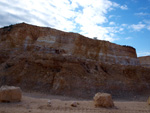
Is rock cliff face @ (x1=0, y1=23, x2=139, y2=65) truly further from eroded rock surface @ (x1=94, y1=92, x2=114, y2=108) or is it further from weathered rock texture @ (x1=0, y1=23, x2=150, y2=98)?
eroded rock surface @ (x1=94, y1=92, x2=114, y2=108)

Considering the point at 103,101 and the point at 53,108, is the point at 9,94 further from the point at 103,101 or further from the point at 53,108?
the point at 103,101

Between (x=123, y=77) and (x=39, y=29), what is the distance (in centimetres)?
1263

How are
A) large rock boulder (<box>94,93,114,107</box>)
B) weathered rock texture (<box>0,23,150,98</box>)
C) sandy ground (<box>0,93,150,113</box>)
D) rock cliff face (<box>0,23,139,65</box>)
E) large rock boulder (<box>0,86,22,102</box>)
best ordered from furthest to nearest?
rock cliff face (<box>0,23,139,65</box>), weathered rock texture (<box>0,23,150,98</box>), large rock boulder (<box>94,93,114,107</box>), large rock boulder (<box>0,86,22,102</box>), sandy ground (<box>0,93,150,113</box>)

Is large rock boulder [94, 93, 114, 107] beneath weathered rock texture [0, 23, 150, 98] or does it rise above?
beneath

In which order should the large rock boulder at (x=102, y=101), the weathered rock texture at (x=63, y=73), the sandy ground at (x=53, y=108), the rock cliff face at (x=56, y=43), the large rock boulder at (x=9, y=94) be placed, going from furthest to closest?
1. the rock cliff face at (x=56, y=43)
2. the weathered rock texture at (x=63, y=73)
3. the large rock boulder at (x=102, y=101)
4. the large rock boulder at (x=9, y=94)
5. the sandy ground at (x=53, y=108)

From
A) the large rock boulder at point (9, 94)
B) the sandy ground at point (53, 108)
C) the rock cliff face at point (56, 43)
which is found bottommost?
the sandy ground at point (53, 108)

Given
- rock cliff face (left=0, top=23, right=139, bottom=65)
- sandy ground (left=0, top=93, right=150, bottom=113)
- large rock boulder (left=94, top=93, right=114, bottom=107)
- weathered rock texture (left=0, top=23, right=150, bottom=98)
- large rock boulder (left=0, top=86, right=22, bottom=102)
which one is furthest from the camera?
rock cliff face (left=0, top=23, right=139, bottom=65)

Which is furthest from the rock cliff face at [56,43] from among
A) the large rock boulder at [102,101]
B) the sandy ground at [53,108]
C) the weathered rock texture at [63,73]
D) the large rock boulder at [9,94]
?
the large rock boulder at [102,101]

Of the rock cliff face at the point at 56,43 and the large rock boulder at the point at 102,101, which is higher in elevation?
the rock cliff face at the point at 56,43

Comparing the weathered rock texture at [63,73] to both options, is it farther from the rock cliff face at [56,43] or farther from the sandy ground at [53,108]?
the sandy ground at [53,108]

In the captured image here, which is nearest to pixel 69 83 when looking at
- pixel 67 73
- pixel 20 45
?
pixel 67 73

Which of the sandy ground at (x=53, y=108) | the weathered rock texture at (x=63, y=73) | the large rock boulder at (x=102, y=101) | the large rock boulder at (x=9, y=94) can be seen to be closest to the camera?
the sandy ground at (x=53, y=108)

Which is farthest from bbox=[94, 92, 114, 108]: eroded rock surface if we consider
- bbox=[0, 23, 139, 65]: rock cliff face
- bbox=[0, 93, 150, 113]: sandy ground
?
bbox=[0, 23, 139, 65]: rock cliff face

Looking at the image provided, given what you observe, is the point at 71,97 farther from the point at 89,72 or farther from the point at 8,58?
the point at 8,58
